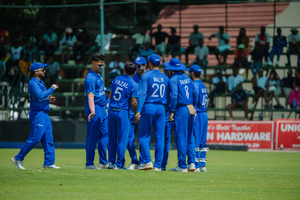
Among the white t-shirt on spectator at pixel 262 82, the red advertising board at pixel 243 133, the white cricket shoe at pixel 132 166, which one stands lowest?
the red advertising board at pixel 243 133

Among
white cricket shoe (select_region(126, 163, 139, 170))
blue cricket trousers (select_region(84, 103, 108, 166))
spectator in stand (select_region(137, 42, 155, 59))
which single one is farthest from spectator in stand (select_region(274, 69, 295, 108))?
blue cricket trousers (select_region(84, 103, 108, 166))

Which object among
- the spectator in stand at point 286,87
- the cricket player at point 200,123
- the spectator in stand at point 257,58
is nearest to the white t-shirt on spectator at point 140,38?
the spectator in stand at point 257,58

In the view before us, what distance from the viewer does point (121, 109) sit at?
911cm

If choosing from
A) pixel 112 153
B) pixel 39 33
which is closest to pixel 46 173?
pixel 112 153

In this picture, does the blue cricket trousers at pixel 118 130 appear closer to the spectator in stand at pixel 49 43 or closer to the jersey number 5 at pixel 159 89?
the jersey number 5 at pixel 159 89

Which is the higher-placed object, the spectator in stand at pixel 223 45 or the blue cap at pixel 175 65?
the spectator in stand at pixel 223 45

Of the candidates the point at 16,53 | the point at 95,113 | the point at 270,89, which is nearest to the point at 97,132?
the point at 95,113

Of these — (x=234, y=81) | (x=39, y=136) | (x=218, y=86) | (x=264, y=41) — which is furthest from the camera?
(x=264, y=41)

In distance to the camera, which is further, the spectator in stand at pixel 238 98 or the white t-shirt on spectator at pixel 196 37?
the white t-shirt on spectator at pixel 196 37

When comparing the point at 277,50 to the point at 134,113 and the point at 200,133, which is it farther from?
the point at 134,113

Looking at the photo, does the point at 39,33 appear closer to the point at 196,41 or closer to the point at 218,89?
the point at 196,41

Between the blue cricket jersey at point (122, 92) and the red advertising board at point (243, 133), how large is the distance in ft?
33.4

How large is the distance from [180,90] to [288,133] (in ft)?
34.4

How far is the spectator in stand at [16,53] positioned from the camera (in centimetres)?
2164
